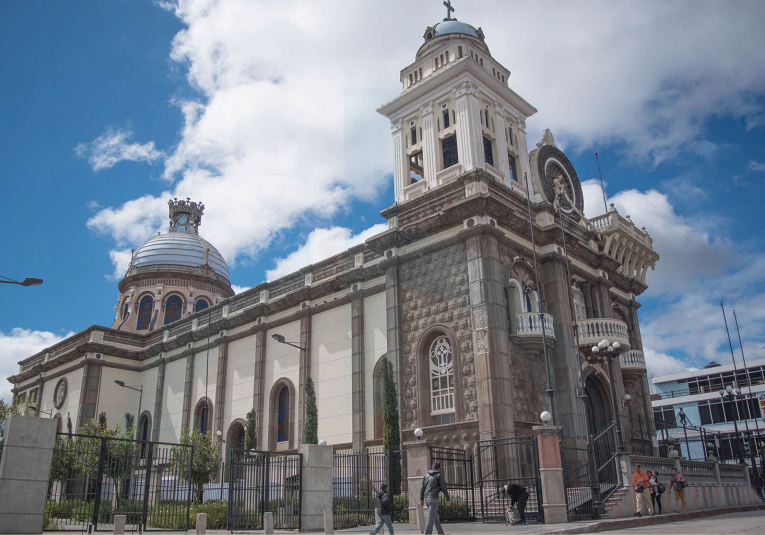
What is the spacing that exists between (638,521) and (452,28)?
1018 inches

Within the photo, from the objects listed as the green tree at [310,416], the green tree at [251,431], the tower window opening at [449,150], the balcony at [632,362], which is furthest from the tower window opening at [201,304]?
the balcony at [632,362]

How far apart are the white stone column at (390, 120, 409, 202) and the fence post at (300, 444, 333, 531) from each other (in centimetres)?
1596

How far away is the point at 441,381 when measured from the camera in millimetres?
27125

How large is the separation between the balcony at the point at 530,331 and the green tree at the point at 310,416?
10.9m

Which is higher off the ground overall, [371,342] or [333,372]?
[371,342]

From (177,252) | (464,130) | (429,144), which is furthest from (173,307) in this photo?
(464,130)

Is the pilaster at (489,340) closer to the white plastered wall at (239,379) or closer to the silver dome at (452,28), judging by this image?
the silver dome at (452,28)

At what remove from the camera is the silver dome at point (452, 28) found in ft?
113

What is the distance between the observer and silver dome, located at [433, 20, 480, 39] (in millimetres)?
34344

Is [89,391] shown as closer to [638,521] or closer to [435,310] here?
[435,310]

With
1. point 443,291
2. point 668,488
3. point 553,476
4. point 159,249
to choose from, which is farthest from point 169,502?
point 159,249

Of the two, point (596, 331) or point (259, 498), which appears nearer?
point (259, 498)

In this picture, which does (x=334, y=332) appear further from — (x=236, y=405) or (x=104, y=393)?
(x=104, y=393)

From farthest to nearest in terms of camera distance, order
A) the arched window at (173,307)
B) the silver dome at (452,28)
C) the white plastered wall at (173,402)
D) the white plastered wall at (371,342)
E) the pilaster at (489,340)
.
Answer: the arched window at (173,307)
the white plastered wall at (173,402)
the silver dome at (452,28)
the white plastered wall at (371,342)
the pilaster at (489,340)
